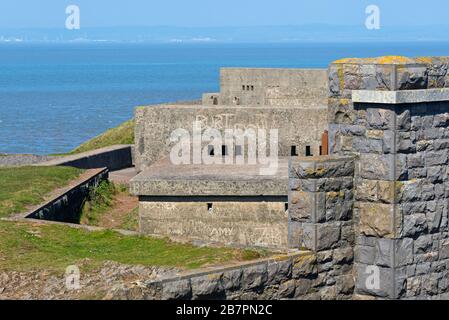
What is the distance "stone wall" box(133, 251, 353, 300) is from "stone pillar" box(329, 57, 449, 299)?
31 centimetres

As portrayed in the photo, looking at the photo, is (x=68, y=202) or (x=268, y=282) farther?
(x=68, y=202)

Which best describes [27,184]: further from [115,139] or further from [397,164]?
[115,139]

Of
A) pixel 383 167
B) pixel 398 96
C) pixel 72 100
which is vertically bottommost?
pixel 72 100

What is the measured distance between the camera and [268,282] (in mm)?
12539

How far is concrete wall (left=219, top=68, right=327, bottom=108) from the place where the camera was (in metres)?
39.1

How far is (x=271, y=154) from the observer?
32.7 m

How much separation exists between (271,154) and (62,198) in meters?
11.6

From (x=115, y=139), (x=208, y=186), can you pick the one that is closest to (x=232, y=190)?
(x=208, y=186)

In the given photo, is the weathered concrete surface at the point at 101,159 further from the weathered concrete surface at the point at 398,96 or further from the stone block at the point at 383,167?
the weathered concrete surface at the point at 398,96

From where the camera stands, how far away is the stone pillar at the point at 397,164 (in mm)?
12812

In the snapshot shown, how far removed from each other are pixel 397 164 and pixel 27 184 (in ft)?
37.8

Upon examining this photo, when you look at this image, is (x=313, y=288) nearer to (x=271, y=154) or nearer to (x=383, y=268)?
(x=383, y=268)

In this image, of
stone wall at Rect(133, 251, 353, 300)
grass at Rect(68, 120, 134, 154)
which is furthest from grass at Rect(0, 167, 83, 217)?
grass at Rect(68, 120, 134, 154)

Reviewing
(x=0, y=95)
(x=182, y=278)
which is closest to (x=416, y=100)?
(x=182, y=278)
